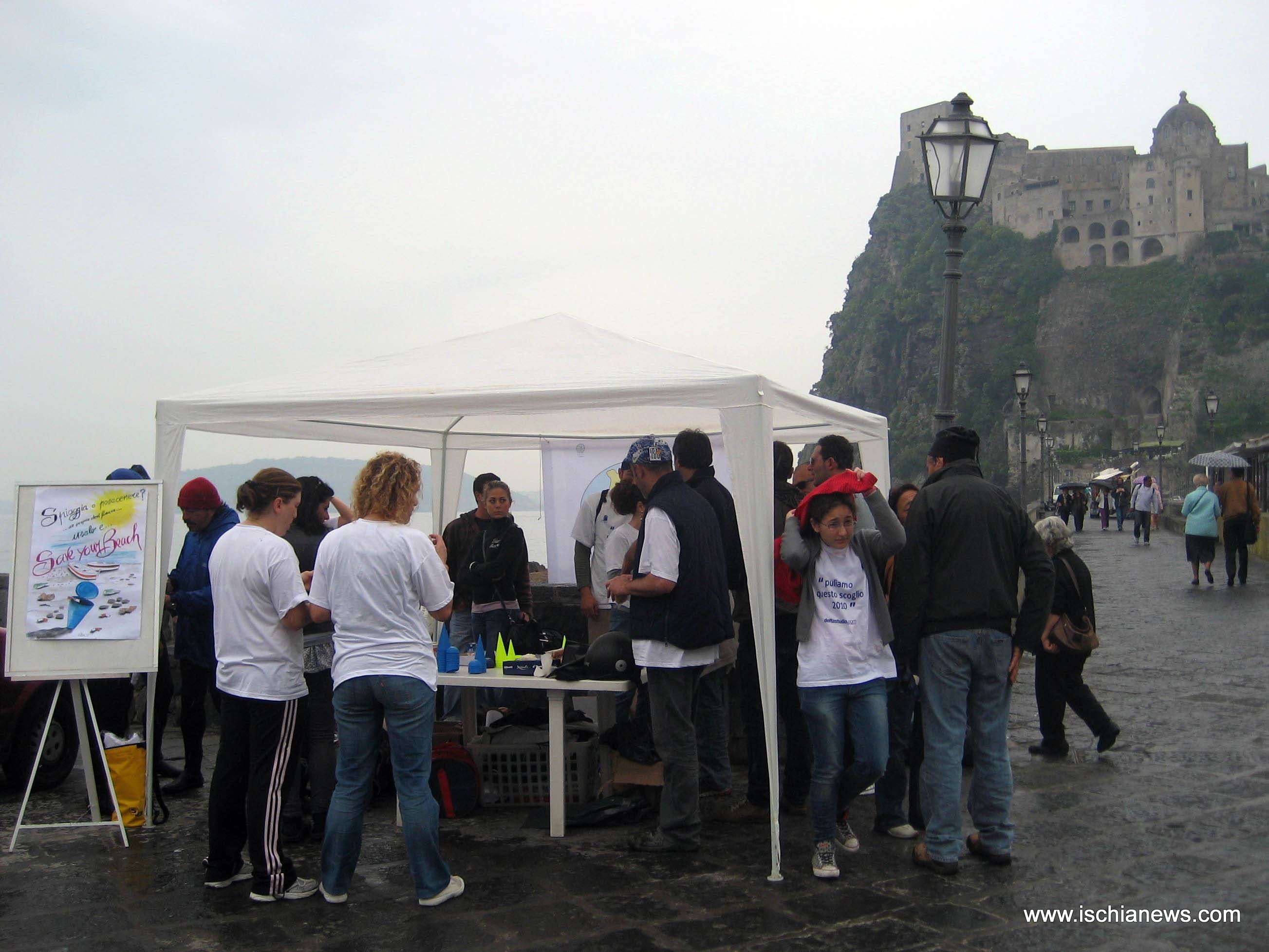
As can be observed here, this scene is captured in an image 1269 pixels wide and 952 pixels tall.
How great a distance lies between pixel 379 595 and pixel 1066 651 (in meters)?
4.37

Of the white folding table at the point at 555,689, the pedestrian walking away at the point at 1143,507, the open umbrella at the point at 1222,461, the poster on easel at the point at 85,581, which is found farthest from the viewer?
the pedestrian walking away at the point at 1143,507

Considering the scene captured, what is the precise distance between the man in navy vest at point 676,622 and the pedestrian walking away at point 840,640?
39 centimetres

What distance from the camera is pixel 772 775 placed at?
15.4ft

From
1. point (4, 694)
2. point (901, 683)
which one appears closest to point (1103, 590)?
point (901, 683)

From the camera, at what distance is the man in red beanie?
5598 mm

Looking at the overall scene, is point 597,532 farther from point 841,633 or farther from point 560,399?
point 841,633

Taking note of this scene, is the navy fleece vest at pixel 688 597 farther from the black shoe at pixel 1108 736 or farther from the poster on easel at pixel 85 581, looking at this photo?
the black shoe at pixel 1108 736

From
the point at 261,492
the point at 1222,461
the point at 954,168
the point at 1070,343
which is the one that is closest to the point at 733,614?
the point at 261,492

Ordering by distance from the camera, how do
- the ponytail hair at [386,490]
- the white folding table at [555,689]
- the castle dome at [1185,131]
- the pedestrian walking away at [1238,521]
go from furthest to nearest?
the castle dome at [1185,131], the pedestrian walking away at [1238,521], the white folding table at [555,689], the ponytail hair at [386,490]

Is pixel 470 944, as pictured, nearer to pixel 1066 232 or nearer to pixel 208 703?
pixel 208 703

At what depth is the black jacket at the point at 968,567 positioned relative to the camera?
4535 millimetres

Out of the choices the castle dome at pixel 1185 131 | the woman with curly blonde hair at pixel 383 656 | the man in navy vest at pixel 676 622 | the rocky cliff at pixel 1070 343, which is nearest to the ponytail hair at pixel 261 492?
the woman with curly blonde hair at pixel 383 656

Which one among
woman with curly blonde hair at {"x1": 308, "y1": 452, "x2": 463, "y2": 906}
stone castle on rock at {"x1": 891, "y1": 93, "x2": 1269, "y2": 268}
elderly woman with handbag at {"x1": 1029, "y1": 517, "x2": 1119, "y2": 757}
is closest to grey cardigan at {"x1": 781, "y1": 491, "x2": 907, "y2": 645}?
woman with curly blonde hair at {"x1": 308, "y1": 452, "x2": 463, "y2": 906}

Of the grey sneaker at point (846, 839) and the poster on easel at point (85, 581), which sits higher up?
the poster on easel at point (85, 581)
